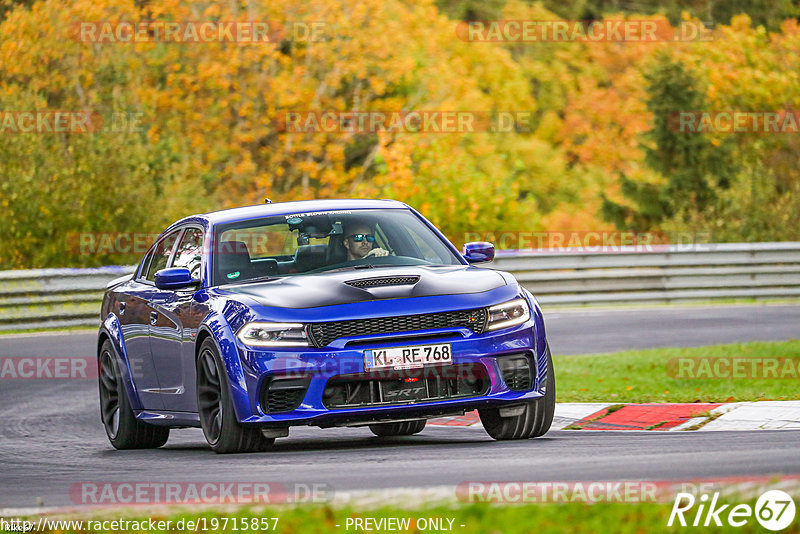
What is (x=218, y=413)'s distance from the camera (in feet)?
30.1

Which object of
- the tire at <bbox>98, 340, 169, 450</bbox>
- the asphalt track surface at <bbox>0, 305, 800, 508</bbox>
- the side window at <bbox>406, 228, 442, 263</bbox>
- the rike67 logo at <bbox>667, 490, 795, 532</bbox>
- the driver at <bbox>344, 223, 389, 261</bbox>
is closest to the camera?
the rike67 logo at <bbox>667, 490, 795, 532</bbox>

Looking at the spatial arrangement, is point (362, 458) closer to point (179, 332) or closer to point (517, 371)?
point (517, 371)

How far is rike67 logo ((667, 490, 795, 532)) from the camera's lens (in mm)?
5434

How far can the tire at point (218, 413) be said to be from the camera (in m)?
8.91

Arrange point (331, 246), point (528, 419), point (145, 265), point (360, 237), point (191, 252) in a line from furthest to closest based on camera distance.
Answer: point (145, 265) < point (191, 252) < point (360, 237) < point (331, 246) < point (528, 419)

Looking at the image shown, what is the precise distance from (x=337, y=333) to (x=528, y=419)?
1.55 meters

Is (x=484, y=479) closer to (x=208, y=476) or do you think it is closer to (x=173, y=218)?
(x=208, y=476)

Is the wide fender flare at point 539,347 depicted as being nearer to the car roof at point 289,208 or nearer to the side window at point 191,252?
the car roof at point 289,208

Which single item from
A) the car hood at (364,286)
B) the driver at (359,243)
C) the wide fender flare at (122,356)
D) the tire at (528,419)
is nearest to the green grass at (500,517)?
the car hood at (364,286)

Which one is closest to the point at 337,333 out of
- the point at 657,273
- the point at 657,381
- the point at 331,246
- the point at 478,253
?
the point at 331,246

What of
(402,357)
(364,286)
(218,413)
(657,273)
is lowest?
(657,273)

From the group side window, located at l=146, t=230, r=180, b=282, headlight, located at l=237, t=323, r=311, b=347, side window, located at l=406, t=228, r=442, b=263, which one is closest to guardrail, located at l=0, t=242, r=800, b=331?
side window, located at l=146, t=230, r=180, b=282

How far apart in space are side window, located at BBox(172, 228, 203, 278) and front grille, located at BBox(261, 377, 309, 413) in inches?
61.3

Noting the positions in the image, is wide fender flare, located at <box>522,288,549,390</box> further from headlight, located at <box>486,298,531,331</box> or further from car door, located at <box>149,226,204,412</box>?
car door, located at <box>149,226,204,412</box>
